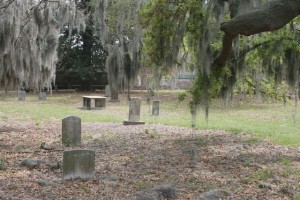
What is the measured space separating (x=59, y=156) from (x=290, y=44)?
5.82m

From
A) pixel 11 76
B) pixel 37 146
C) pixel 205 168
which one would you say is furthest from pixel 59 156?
pixel 11 76

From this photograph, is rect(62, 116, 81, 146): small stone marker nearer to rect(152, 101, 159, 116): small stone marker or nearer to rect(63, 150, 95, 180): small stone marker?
rect(63, 150, 95, 180): small stone marker

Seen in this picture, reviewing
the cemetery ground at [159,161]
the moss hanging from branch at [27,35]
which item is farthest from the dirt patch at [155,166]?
the moss hanging from branch at [27,35]

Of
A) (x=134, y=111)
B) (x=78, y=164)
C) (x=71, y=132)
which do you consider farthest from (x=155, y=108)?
(x=78, y=164)

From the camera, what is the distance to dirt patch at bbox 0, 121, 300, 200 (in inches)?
256

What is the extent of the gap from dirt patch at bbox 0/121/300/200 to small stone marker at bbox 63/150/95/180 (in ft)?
0.54

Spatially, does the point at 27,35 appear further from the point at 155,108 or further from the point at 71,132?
the point at 155,108

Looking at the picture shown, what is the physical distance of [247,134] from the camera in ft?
42.3

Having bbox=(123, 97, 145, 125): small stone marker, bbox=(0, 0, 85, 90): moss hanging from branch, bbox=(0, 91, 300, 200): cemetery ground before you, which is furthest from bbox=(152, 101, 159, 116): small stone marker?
bbox=(0, 0, 85, 90): moss hanging from branch

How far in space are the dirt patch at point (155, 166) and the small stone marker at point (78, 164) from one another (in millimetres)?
165

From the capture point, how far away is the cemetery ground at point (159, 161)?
652 cm

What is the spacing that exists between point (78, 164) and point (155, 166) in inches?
73.1

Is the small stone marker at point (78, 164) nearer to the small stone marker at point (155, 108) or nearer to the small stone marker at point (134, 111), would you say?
the small stone marker at point (134, 111)

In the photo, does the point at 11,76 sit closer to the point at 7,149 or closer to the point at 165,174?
the point at 7,149
